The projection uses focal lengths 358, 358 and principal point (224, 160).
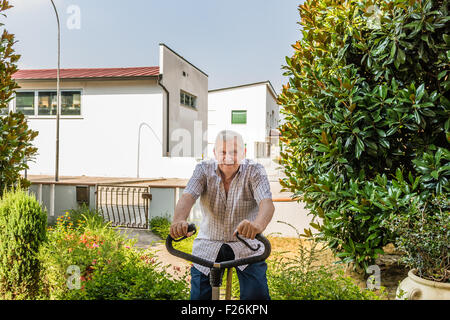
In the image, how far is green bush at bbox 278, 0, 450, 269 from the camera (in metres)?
3.11

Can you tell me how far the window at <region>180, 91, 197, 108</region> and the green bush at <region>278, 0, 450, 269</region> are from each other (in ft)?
37.3

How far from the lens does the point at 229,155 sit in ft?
6.48

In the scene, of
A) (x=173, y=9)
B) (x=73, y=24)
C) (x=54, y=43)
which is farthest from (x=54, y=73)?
(x=173, y=9)

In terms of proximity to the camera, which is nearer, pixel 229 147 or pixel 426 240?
pixel 229 147

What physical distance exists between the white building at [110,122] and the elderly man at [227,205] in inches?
432

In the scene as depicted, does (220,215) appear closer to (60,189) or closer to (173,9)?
(173,9)

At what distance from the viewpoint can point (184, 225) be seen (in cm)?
172

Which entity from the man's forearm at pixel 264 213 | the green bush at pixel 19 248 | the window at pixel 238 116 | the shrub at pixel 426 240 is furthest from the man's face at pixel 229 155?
the window at pixel 238 116

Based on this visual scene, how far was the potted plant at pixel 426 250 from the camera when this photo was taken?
259 centimetres

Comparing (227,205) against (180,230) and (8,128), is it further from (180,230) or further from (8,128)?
(8,128)

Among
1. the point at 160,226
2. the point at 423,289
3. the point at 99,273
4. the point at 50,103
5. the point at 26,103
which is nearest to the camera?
the point at 423,289

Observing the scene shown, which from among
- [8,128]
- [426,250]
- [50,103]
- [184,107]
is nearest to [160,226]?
[8,128]

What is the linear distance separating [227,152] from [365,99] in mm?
2059

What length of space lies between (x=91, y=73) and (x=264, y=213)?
46.3 ft
